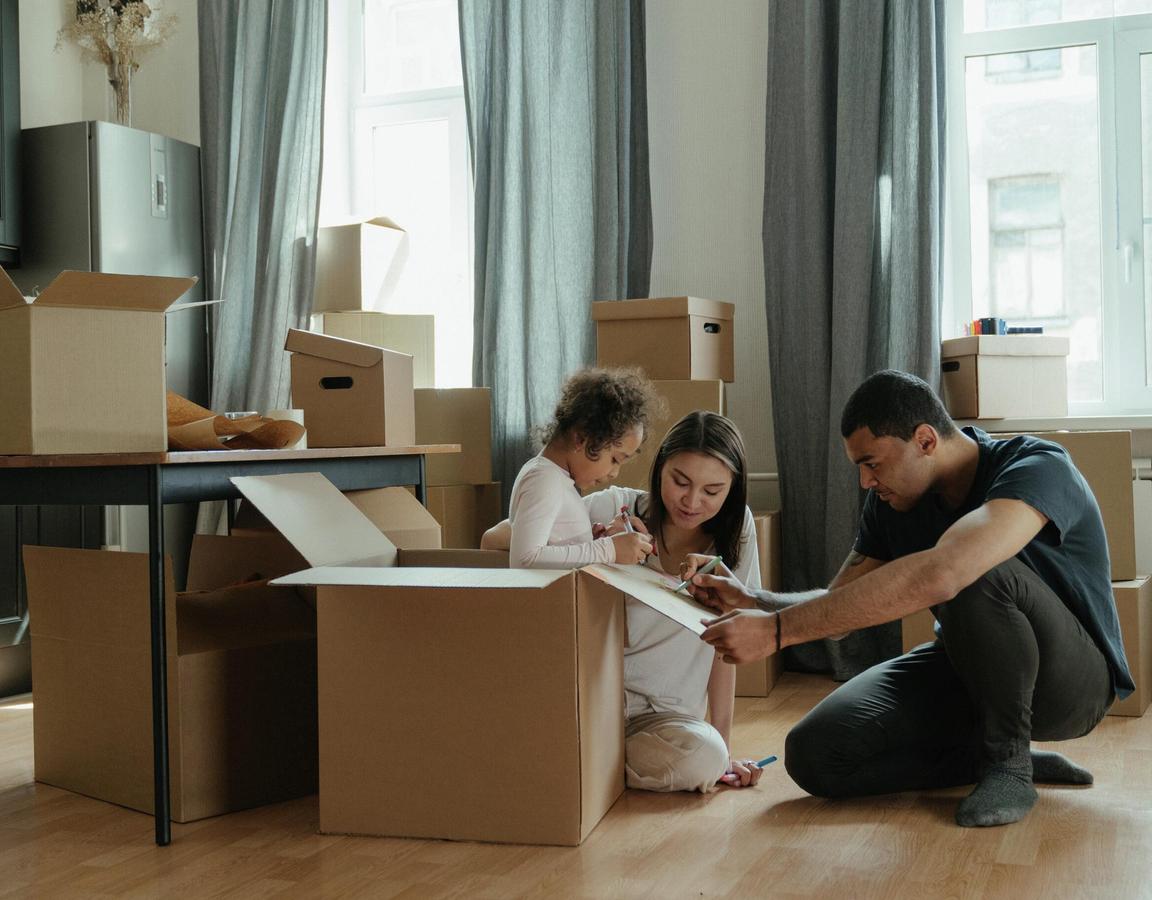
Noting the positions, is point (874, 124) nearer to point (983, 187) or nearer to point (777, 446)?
point (983, 187)

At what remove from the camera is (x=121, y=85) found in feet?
13.1

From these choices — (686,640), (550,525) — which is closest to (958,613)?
(686,640)

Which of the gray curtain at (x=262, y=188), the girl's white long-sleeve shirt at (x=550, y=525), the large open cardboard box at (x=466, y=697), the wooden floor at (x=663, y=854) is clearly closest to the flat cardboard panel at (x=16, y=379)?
the large open cardboard box at (x=466, y=697)

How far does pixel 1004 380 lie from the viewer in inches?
123

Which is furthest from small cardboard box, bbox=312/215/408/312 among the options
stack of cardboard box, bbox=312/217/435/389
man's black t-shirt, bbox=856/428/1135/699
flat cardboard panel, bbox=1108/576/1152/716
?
flat cardboard panel, bbox=1108/576/1152/716

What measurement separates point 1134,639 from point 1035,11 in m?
1.84

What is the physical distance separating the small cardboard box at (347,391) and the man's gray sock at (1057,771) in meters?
1.42

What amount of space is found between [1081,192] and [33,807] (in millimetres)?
3058

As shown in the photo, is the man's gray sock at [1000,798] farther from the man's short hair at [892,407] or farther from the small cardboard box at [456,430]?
the small cardboard box at [456,430]

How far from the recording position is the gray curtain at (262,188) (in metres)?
3.90

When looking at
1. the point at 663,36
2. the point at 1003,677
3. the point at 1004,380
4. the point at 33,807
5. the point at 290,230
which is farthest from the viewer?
the point at 290,230

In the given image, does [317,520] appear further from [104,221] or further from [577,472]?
[104,221]

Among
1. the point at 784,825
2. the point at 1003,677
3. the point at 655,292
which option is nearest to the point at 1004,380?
the point at 655,292

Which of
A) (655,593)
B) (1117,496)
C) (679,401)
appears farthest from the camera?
(679,401)
